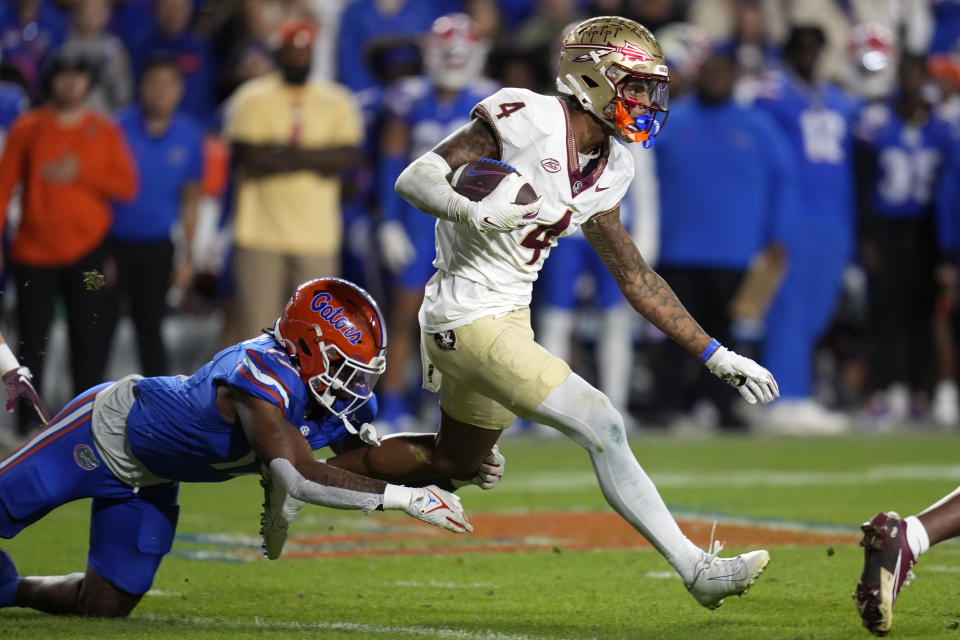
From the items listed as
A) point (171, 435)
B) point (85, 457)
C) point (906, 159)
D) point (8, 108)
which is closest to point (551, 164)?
point (171, 435)

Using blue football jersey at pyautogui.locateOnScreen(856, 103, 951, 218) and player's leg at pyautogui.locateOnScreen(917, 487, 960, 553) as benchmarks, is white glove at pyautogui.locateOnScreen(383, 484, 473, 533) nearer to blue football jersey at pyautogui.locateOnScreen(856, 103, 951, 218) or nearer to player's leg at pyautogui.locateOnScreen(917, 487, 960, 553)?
player's leg at pyautogui.locateOnScreen(917, 487, 960, 553)

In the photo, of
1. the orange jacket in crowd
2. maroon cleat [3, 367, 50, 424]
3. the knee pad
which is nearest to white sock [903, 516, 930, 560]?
the knee pad

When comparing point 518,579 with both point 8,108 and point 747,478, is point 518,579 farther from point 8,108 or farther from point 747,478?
point 8,108

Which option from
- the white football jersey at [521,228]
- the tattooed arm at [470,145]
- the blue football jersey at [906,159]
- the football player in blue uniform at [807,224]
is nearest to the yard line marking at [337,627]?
the white football jersey at [521,228]

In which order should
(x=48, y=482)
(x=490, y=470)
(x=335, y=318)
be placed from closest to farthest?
(x=335, y=318), (x=48, y=482), (x=490, y=470)

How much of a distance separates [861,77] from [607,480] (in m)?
7.89

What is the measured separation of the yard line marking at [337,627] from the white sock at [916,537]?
94 cm

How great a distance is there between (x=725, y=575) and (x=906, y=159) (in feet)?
24.5

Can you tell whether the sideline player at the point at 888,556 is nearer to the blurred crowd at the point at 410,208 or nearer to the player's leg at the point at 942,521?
the player's leg at the point at 942,521

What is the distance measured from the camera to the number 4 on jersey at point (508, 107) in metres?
4.48

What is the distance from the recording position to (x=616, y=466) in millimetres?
4172

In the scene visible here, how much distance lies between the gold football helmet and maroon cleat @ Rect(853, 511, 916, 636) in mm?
1316

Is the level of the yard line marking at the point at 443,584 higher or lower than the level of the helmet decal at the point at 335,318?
lower

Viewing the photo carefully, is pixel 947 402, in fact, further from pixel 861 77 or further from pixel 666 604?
pixel 666 604
